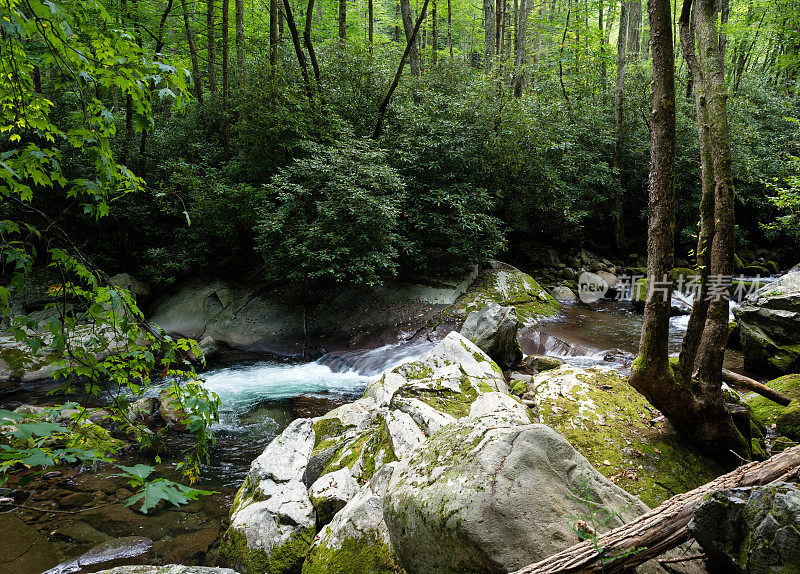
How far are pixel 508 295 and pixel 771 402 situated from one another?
690 centimetres

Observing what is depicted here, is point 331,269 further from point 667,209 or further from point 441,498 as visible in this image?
point 441,498

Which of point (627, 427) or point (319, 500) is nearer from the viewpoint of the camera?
point (319, 500)

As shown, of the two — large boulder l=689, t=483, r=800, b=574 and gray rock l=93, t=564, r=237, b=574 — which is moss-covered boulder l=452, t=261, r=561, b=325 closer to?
gray rock l=93, t=564, r=237, b=574

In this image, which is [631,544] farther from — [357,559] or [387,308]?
[387,308]

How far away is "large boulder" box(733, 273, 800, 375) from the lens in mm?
7660

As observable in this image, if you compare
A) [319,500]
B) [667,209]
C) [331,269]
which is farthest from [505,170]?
[319,500]

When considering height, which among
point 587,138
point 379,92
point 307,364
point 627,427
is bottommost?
point 307,364

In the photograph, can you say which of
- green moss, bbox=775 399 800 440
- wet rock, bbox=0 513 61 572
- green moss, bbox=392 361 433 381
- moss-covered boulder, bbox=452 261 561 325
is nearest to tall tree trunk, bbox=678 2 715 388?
green moss, bbox=775 399 800 440

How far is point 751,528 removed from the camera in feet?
7.79

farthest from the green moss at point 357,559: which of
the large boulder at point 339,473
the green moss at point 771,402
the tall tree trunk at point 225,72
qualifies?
the tall tree trunk at point 225,72

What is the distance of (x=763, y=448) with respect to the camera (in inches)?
195

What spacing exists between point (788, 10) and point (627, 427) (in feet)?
45.2

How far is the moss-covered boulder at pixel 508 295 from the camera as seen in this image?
11664 millimetres

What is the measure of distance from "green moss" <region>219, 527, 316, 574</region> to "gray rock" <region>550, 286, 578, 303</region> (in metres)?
11.3
